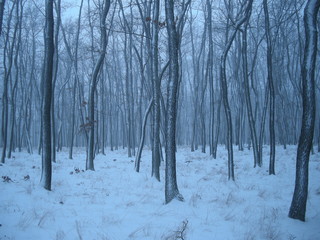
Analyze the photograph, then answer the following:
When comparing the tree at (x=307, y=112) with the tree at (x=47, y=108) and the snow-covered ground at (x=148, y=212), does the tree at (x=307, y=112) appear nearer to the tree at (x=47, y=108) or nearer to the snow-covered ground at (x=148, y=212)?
the snow-covered ground at (x=148, y=212)

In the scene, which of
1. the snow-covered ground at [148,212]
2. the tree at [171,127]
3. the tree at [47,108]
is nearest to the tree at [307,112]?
the snow-covered ground at [148,212]

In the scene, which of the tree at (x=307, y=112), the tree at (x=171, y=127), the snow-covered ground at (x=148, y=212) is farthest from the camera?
the tree at (x=171, y=127)

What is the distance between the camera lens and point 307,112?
12.8ft

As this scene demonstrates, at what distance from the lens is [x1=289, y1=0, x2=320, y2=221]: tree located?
3846 millimetres

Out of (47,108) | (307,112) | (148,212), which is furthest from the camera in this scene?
(47,108)

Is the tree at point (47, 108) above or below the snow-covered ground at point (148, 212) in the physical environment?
above

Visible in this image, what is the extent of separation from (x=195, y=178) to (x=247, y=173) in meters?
2.61

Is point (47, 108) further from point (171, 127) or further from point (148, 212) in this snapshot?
point (148, 212)

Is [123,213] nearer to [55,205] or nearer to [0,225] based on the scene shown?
[55,205]

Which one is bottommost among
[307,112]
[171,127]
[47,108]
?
[171,127]

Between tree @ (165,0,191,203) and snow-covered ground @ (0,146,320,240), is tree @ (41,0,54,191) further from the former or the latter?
tree @ (165,0,191,203)

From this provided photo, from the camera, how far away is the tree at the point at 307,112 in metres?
3.85

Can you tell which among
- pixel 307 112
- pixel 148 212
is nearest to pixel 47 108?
pixel 148 212

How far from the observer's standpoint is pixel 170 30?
4.95m
